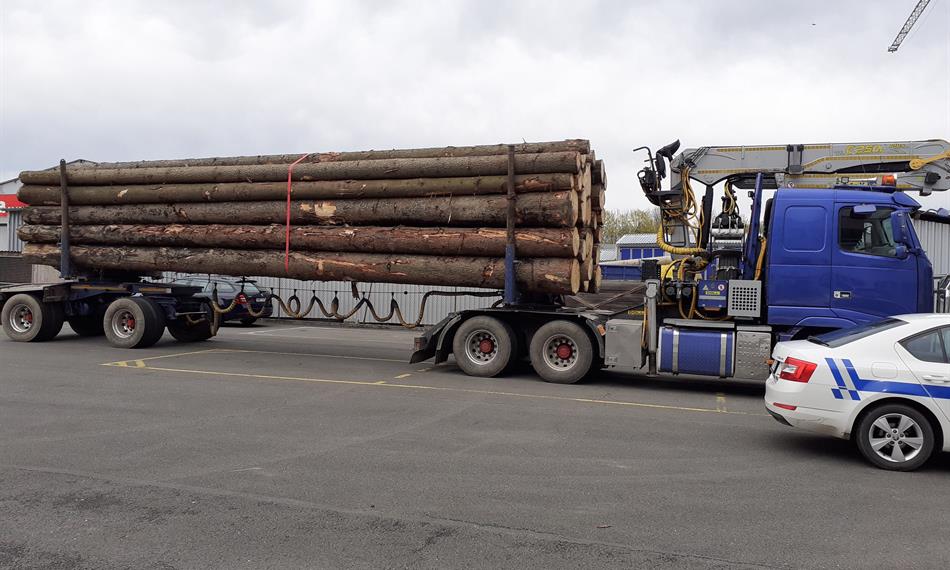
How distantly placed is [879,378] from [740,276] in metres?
4.50

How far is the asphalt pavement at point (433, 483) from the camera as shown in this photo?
468cm

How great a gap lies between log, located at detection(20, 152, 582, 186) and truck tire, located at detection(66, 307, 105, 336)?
117 inches

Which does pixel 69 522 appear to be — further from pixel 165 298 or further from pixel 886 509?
pixel 165 298

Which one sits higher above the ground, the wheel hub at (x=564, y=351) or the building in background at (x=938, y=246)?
the building in background at (x=938, y=246)

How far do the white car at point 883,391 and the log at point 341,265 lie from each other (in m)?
5.06

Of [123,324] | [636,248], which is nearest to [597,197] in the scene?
[123,324]

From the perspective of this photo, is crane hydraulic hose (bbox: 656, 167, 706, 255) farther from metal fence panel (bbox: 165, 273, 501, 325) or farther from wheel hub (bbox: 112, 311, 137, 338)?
metal fence panel (bbox: 165, 273, 501, 325)

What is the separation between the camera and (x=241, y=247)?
14.2m

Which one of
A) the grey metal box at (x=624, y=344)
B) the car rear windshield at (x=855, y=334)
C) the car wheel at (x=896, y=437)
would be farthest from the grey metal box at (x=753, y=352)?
the car wheel at (x=896, y=437)

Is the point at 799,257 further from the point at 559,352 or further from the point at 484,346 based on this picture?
the point at 484,346

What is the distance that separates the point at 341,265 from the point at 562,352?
14.1 ft

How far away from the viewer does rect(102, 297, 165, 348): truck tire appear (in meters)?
14.9

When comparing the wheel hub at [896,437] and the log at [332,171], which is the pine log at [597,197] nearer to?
the log at [332,171]

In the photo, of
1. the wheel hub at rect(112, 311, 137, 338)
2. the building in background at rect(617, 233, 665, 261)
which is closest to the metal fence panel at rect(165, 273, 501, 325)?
the building in background at rect(617, 233, 665, 261)
